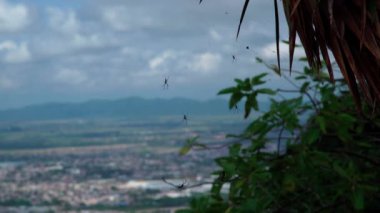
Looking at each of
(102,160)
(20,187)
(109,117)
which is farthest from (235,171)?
(109,117)

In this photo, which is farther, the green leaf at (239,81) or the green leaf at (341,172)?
the green leaf at (239,81)

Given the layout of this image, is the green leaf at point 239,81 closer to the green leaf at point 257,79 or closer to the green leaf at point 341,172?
the green leaf at point 257,79

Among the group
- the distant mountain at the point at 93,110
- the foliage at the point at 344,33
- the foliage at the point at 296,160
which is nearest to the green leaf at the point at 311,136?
the foliage at the point at 296,160

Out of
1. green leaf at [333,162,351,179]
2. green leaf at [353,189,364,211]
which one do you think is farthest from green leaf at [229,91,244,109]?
green leaf at [353,189,364,211]

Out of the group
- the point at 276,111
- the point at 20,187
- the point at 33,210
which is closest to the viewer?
the point at 276,111

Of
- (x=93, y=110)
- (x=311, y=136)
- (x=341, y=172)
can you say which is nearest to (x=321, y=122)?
(x=311, y=136)

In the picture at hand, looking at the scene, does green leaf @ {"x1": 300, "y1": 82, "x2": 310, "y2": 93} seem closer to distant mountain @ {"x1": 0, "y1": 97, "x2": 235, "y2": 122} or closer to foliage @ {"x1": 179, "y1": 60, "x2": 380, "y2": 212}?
foliage @ {"x1": 179, "y1": 60, "x2": 380, "y2": 212}

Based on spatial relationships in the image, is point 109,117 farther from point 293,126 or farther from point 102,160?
point 293,126

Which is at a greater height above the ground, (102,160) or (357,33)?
(357,33)
